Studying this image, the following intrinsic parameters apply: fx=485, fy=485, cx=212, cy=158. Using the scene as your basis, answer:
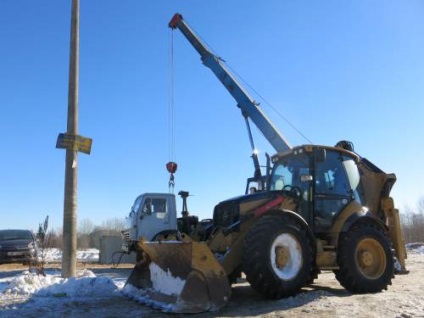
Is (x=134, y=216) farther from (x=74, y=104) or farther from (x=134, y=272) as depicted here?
(x=134, y=272)

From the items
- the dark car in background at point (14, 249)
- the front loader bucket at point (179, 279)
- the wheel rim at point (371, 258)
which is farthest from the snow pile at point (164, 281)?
the dark car in background at point (14, 249)

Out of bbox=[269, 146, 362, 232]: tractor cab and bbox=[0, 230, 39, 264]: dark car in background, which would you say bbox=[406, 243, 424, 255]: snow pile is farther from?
bbox=[0, 230, 39, 264]: dark car in background

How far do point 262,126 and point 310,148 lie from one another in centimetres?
744

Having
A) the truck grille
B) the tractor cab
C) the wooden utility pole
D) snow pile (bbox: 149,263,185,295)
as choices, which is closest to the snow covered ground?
snow pile (bbox: 149,263,185,295)

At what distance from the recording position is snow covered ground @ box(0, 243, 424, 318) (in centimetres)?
714

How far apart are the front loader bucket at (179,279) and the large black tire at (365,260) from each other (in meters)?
2.79

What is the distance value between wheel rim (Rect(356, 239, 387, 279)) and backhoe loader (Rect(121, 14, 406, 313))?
0.8 inches

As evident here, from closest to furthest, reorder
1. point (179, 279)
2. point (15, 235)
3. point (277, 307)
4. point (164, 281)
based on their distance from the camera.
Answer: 1. point (277, 307)
2. point (179, 279)
3. point (164, 281)
4. point (15, 235)

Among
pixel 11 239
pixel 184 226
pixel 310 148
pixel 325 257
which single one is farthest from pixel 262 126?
pixel 11 239

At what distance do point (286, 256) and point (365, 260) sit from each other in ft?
7.06

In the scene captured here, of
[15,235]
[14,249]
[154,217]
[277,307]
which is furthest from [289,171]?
[15,235]

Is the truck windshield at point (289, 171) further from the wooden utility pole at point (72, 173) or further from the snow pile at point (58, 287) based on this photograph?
the wooden utility pole at point (72, 173)

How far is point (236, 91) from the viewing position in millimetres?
17875

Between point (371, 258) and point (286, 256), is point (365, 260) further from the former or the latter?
point (286, 256)
